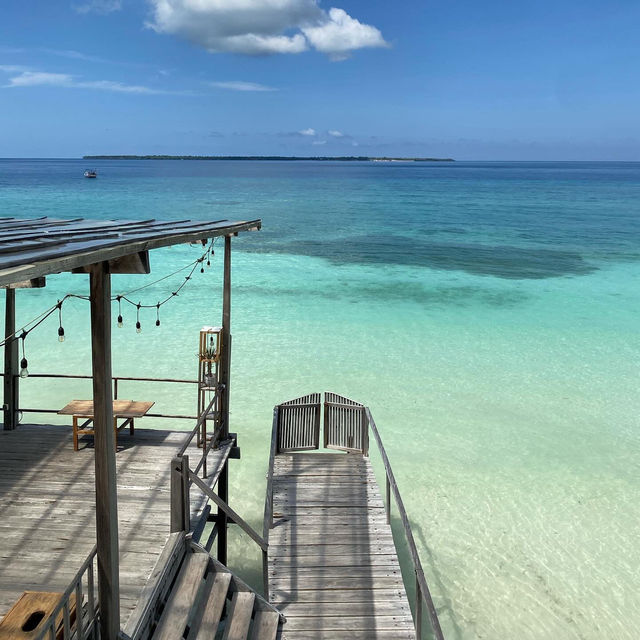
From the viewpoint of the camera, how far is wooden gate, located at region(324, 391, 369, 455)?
9.03m

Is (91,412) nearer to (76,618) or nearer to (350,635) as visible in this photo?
(76,618)

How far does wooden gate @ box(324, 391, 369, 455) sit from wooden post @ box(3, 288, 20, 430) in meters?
4.43

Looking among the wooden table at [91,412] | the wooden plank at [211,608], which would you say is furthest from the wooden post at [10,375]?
the wooden plank at [211,608]

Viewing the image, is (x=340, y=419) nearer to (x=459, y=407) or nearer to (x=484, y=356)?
(x=459, y=407)

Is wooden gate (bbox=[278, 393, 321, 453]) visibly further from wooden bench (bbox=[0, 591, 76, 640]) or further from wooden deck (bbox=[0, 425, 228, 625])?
wooden bench (bbox=[0, 591, 76, 640])

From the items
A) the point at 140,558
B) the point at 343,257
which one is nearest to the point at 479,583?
the point at 140,558

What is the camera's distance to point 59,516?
6008mm

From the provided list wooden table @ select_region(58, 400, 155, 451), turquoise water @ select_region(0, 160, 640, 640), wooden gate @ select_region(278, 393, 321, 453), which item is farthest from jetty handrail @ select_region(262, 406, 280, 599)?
wooden table @ select_region(58, 400, 155, 451)

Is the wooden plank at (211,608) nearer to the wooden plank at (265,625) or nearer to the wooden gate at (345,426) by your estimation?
the wooden plank at (265,625)

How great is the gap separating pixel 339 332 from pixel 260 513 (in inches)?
390

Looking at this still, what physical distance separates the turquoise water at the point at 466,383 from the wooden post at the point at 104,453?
4013 mm

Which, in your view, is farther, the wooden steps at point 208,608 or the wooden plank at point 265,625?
the wooden plank at point 265,625

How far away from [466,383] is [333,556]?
8.61 m

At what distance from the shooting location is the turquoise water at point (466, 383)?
8.04 meters
